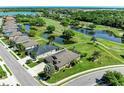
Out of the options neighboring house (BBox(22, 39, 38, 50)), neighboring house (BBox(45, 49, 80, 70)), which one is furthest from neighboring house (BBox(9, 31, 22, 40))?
neighboring house (BBox(45, 49, 80, 70))

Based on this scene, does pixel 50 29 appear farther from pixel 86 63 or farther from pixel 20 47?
pixel 86 63

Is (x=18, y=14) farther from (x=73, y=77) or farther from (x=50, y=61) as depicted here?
(x=73, y=77)

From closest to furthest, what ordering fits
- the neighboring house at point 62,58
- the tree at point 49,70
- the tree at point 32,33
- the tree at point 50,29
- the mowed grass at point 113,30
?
the tree at point 49,70 < the neighboring house at point 62,58 < the tree at point 32,33 < the tree at point 50,29 < the mowed grass at point 113,30

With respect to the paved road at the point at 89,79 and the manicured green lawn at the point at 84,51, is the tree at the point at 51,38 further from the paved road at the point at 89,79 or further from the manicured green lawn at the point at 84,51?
the paved road at the point at 89,79

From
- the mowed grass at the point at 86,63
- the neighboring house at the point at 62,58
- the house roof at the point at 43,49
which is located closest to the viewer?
the mowed grass at the point at 86,63

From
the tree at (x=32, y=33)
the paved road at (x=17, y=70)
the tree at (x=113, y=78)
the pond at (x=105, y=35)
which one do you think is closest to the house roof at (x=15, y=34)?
the tree at (x=32, y=33)
